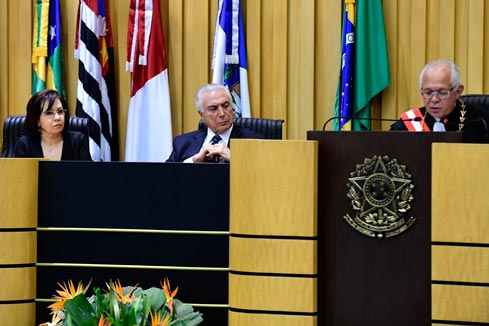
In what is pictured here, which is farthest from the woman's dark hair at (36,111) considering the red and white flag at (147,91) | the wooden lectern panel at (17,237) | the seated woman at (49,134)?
the wooden lectern panel at (17,237)

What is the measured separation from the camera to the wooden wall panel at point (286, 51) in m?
6.35

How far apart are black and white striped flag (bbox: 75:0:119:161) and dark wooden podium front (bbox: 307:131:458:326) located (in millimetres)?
3406

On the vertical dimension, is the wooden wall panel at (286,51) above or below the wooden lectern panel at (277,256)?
above

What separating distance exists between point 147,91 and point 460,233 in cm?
380

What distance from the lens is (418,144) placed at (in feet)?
10.8

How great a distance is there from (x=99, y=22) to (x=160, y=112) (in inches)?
30.1

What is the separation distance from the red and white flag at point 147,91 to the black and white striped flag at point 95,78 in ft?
0.51

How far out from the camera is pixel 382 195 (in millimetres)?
3311

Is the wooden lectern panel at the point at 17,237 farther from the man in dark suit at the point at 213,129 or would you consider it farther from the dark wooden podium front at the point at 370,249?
the man in dark suit at the point at 213,129

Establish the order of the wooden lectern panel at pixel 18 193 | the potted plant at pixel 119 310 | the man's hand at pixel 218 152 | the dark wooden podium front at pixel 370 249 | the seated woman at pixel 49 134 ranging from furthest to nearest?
the seated woman at pixel 49 134
the man's hand at pixel 218 152
the wooden lectern panel at pixel 18 193
the dark wooden podium front at pixel 370 249
the potted plant at pixel 119 310

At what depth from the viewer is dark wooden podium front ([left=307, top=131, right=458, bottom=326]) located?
3301 millimetres

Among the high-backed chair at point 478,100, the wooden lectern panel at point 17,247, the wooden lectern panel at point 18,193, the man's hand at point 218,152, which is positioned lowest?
the wooden lectern panel at point 17,247

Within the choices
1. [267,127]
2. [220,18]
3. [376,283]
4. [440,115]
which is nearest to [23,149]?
[267,127]

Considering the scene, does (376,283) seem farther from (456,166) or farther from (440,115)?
(440,115)
